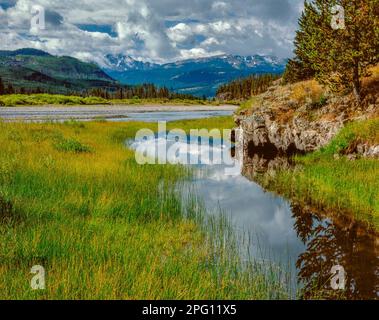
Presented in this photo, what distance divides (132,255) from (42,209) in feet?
11.6

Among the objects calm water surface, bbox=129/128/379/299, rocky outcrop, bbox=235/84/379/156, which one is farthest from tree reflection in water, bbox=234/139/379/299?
rocky outcrop, bbox=235/84/379/156

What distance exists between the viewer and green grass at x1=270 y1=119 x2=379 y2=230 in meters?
13.6

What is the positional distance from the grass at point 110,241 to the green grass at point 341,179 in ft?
14.7

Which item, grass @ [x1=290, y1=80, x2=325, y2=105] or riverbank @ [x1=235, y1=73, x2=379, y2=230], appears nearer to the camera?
riverbank @ [x1=235, y1=73, x2=379, y2=230]

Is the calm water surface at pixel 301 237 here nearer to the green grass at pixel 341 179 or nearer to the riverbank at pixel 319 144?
the green grass at pixel 341 179

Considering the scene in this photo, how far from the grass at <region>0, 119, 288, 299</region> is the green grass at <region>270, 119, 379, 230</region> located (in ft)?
14.7

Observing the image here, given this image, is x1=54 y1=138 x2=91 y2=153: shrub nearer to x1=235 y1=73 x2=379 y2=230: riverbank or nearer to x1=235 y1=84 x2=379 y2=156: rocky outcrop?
x1=235 y1=73 x2=379 y2=230: riverbank

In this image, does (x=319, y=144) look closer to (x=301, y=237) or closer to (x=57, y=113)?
(x=301, y=237)

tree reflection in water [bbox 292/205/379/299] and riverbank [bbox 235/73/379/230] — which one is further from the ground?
riverbank [bbox 235/73/379/230]

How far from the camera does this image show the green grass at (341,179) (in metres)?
13.6

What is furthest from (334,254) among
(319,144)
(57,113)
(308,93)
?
(57,113)

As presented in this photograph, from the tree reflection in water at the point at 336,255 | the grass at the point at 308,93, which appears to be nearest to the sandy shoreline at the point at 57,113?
the grass at the point at 308,93

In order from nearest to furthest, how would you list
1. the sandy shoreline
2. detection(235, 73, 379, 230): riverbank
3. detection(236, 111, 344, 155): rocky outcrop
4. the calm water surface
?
the calm water surface → detection(235, 73, 379, 230): riverbank → detection(236, 111, 344, 155): rocky outcrop → the sandy shoreline
